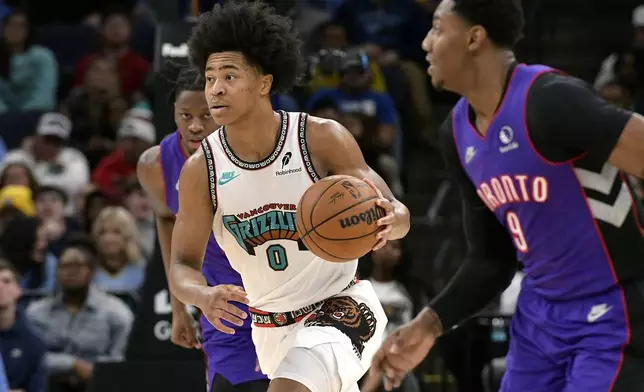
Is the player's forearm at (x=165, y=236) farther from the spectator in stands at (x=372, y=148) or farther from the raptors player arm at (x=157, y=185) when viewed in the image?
the spectator in stands at (x=372, y=148)

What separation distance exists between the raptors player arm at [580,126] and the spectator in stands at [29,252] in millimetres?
5851

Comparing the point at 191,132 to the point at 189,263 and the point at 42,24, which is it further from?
the point at 42,24

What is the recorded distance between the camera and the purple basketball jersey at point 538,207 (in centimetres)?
417

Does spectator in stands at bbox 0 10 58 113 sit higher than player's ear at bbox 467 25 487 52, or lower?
higher

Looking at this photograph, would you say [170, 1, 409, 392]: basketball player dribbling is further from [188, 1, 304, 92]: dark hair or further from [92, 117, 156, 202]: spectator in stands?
[92, 117, 156, 202]: spectator in stands

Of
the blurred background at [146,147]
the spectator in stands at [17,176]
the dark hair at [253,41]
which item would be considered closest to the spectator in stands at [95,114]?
the blurred background at [146,147]

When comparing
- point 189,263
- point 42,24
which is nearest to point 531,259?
point 189,263

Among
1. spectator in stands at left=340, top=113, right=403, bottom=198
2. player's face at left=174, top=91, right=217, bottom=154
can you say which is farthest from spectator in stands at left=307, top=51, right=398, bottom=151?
player's face at left=174, top=91, right=217, bottom=154

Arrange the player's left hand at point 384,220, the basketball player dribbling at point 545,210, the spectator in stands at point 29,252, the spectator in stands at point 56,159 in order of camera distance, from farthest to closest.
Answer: the spectator in stands at point 56,159 → the spectator in stands at point 29,252 → the player's left hand at point 384,220 → the basketball player dribbling at point 545,210

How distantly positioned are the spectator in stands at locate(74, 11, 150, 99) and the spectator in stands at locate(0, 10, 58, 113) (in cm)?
38

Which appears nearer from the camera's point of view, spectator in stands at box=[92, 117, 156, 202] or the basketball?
the basketball

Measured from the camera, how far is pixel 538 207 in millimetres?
4234

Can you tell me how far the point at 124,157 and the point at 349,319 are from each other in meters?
6.89

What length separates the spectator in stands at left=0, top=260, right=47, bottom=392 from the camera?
7636 mm
